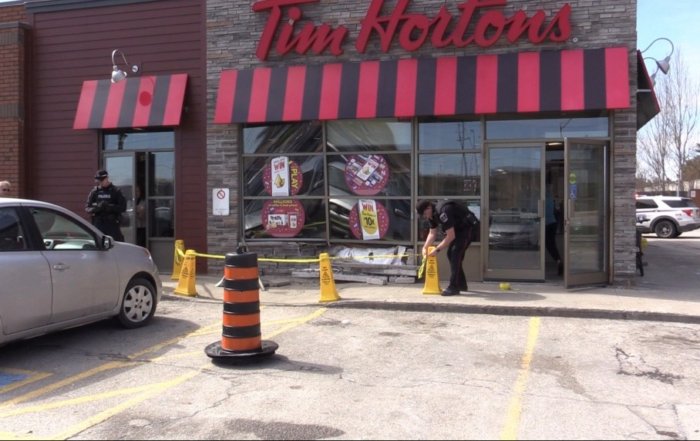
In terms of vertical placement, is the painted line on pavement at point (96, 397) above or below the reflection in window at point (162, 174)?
below

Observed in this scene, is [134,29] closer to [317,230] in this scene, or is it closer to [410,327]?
[317,230]

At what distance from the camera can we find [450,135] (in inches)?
424

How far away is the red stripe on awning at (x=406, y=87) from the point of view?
1039cm

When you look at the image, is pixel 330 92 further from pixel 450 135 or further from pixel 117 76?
pixel 117 76

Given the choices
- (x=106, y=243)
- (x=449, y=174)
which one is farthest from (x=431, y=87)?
(x=106, y=243)

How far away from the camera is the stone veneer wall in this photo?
32.4 feet

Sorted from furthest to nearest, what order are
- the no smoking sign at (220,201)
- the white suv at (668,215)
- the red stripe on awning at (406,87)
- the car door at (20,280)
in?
the white suv at (668,215) < the no smoking sign at (220,201) < the red stripe on awning at (406,87) < the car door at (20,280)

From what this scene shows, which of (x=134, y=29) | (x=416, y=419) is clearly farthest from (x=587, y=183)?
(x=134, y=29)

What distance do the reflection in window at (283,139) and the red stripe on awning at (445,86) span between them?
2.32 m

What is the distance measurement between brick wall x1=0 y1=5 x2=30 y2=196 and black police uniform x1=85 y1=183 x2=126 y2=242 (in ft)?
11.9

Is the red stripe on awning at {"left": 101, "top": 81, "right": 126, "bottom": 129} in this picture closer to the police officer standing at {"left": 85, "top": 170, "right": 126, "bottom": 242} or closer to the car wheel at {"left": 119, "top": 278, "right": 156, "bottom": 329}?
the police officer standing at {"left": 85, "top": 170, "right": 126, "bottom": 242}

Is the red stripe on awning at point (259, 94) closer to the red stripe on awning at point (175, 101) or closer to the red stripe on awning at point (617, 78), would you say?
the red stripe on awning at point (175, 101)

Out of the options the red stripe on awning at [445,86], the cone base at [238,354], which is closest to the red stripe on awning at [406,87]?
the red stripe on awning at [445,86]

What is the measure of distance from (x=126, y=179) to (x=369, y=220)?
17.0 ft
